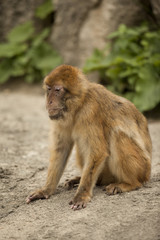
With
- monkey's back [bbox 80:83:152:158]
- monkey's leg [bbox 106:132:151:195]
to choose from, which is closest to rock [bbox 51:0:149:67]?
monkey's back [bbox 80:83:152:158]

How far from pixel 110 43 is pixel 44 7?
8.59 feet

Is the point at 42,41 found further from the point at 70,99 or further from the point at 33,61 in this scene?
the point at 70,99

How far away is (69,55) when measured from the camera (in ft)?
37.9

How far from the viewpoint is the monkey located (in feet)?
15.1

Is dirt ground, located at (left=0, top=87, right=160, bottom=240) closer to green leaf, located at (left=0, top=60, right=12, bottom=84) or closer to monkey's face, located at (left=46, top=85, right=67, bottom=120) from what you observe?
monkey's face, located at (left=46, top=85, right=67, bottom=120)

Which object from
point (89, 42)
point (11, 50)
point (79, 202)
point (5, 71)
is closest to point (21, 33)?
point (11, 50)

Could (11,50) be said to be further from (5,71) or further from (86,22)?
(86,22)

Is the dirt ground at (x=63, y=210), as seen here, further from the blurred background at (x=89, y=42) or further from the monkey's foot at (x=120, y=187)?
the blurred background at (x=89, y=42)

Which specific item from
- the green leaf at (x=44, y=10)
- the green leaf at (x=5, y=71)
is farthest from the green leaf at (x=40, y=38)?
the green leaf at (x=5, y=71)

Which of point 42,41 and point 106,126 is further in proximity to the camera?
point 42,41

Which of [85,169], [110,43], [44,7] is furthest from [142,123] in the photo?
[44,7]

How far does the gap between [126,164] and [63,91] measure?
3.78 ft

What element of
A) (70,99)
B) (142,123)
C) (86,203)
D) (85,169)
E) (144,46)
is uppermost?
(144,46)

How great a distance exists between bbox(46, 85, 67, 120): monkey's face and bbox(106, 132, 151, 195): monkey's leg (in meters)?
0.75
